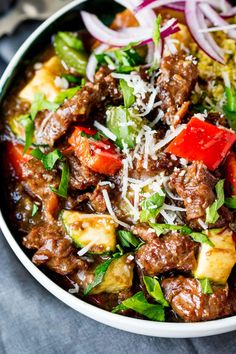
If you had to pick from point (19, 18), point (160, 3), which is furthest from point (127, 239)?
point (19, 18)

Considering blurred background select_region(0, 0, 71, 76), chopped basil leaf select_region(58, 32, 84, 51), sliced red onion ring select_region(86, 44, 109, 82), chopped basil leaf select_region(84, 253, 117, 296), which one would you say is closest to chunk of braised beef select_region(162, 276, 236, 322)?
chopped basil leaf select_region(84, 253, 117, 296)

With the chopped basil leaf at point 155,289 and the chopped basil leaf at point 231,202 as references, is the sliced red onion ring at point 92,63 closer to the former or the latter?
the chopped basil leaf at point 231,202

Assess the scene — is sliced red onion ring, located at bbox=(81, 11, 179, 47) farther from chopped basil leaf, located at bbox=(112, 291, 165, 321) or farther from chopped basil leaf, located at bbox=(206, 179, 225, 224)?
chopped basil leaf, located at bbox=(112, 291, 165, 321)

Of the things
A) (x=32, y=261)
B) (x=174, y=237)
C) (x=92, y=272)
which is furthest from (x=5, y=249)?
(x=174, y=237)

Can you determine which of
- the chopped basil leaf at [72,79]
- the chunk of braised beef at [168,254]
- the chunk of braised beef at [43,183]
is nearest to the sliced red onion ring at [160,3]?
the chopped basil leaf at [72,79]

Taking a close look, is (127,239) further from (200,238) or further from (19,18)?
(19,18)
